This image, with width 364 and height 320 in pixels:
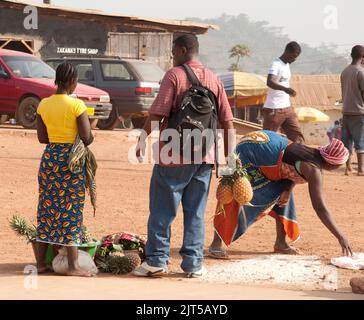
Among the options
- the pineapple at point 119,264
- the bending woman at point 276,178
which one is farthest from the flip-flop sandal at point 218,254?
the pineapple at point 119,264

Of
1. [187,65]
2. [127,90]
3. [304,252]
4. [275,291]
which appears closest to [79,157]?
[187,65]

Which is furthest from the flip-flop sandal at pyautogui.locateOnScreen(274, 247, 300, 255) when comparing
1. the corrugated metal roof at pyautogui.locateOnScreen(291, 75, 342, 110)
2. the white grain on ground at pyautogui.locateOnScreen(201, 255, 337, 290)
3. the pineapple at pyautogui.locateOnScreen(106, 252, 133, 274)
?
the corrugated metal roof at pyautogui.locateOnScreen(291, 75, 342, 110)

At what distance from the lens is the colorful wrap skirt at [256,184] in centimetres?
841

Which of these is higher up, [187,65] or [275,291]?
[187,65]

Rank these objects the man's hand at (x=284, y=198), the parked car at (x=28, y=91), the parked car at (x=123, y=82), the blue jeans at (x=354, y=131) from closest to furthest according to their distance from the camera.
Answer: the man's hand at (x=284, y=198) → the blue jeans at (x=354, y=131) → the parked car at (x=28, y=91) → the parked car at (x=123, y=82)

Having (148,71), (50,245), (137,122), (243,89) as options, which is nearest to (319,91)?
(243,89)

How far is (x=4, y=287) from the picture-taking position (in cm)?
696

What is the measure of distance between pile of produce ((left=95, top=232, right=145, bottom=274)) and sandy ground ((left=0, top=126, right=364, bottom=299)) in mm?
198

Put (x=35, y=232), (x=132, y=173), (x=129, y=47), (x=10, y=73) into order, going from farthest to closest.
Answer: (x=129, y=47) < (x=10, y=73) < (x=132, y=173) < (x=35, y=232)

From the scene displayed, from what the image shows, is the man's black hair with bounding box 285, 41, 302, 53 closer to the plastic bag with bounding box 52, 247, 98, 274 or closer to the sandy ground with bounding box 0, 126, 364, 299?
the sandy ground with bounding box 0, 126, 364, 299

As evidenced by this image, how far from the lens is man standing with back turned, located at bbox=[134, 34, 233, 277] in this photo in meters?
7.51

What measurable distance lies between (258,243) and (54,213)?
275 centimetres

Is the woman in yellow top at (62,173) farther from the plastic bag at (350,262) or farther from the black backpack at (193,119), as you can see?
the plastic bag at (350,262)

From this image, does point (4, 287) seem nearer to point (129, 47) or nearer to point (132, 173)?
point (132, 173)
